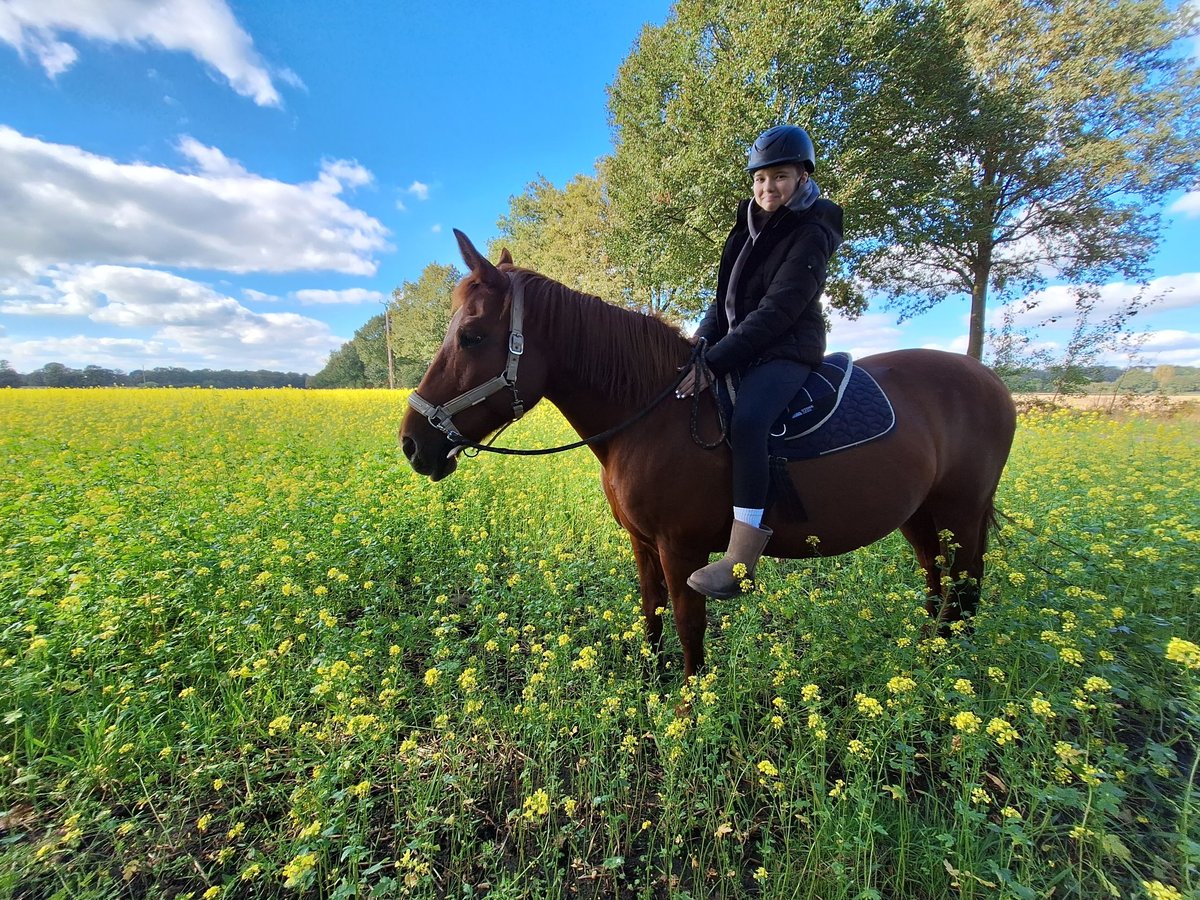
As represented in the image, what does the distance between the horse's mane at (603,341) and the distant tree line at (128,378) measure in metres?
30.9

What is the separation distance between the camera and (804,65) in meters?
10.1

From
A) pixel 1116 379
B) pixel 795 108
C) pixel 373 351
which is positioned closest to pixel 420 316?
pixel 373 351

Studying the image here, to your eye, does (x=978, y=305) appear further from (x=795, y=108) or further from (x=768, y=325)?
(x=768, y=325)

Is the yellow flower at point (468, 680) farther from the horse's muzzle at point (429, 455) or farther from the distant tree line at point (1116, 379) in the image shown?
the distant tree line at point (1116, 379)

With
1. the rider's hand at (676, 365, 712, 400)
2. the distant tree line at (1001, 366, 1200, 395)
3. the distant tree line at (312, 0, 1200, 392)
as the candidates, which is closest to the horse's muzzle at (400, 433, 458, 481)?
the rider's hand at (676, 365, 712, 400)

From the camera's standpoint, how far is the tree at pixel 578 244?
1984cm

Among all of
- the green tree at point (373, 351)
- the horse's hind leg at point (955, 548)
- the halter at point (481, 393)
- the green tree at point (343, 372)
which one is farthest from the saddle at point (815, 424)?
the green tree at point (343, 372)

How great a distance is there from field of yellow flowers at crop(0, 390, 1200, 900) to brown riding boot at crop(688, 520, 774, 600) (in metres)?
0.41

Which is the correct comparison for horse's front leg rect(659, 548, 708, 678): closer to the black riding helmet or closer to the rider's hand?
the rider's hand

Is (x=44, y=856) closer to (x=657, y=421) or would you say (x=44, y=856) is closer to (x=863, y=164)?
(x=657, y=421)

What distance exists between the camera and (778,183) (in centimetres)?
236

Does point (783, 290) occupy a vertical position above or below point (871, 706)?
above

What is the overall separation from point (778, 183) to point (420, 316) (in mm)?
50516

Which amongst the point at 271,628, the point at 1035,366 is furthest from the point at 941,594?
the point at 1035,366
